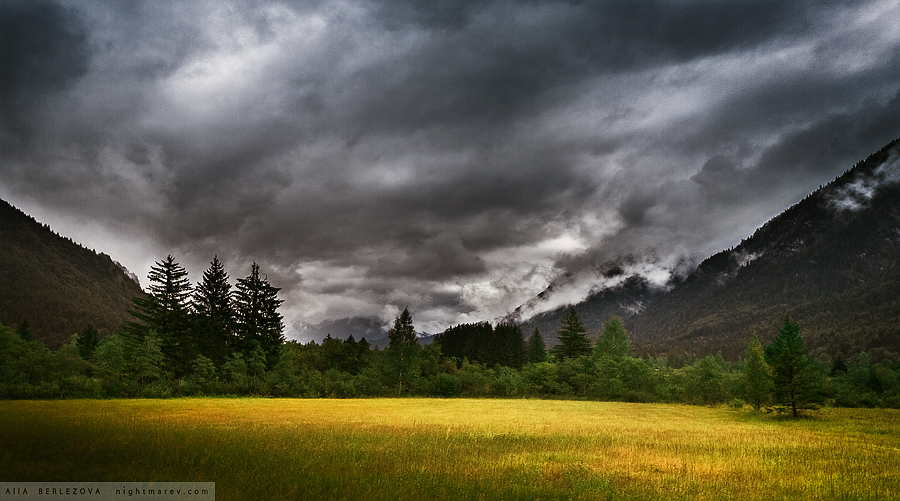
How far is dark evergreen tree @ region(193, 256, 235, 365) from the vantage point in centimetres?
6419

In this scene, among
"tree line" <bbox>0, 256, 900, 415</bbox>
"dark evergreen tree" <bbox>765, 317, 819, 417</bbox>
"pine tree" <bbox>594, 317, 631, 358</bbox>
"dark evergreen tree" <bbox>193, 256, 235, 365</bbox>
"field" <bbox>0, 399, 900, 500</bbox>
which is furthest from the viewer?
"pine tree" <bbox>594, 317, 631, 358</bbox>

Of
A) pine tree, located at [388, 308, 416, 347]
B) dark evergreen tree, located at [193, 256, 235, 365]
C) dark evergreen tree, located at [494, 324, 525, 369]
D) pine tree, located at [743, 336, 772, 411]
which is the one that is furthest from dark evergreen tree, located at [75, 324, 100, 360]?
pine tree, located at [743, 336, 772, 411]

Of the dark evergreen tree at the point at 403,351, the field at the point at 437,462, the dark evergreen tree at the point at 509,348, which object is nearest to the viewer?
the field at the point at 437,462

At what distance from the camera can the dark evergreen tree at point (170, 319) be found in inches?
2360

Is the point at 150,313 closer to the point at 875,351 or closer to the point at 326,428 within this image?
the point at 326,428

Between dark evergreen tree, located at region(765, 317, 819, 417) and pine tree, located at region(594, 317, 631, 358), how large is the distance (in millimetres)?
49052

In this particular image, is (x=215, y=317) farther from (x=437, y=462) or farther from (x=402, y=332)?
(x=437, y=462)

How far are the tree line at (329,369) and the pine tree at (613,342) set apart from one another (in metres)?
0.28

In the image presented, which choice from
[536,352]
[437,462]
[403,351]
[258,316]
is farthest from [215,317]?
[536,352]

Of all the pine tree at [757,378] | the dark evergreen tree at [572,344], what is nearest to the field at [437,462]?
the pine tree at [757,378]

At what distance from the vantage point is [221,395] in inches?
2271

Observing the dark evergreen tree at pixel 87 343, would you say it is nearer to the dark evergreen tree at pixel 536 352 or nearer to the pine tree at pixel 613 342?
the dark evergreen tree at pixel 536 352

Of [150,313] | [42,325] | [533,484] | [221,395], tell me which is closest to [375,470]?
[533,484]

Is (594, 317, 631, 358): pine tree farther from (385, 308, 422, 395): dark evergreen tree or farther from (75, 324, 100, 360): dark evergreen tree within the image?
(75, 324, 100, 360): dark evergreen tree
